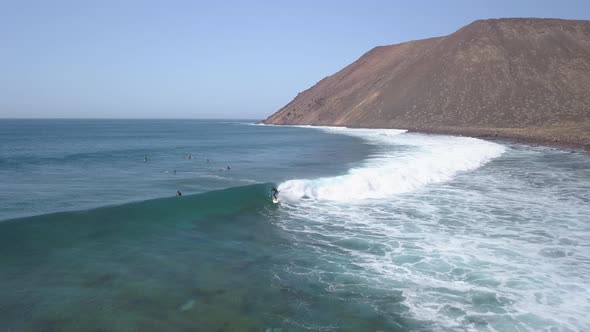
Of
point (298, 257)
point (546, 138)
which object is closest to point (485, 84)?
point (546, 138)

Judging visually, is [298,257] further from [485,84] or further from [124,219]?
[485,84]

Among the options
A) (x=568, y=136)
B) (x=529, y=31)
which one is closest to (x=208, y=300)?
(x=568, y=136)

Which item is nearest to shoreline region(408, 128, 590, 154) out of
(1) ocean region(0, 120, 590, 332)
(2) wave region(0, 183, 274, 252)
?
(1) ocean region(0, 120, 590, 332)

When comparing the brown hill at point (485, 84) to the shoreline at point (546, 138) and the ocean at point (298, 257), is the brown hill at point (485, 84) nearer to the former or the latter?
the shoreline at point (546, 138)

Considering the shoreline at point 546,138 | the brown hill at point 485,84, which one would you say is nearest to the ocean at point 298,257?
the shoreline at point 546,138

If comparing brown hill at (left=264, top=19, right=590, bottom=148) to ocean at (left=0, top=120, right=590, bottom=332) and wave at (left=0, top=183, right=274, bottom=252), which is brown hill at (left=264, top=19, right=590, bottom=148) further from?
wave at (left=0, top=183, right=274, bottom=252)

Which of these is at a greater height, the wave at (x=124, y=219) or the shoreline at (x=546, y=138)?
the shoreline at (x=546, y=138)
